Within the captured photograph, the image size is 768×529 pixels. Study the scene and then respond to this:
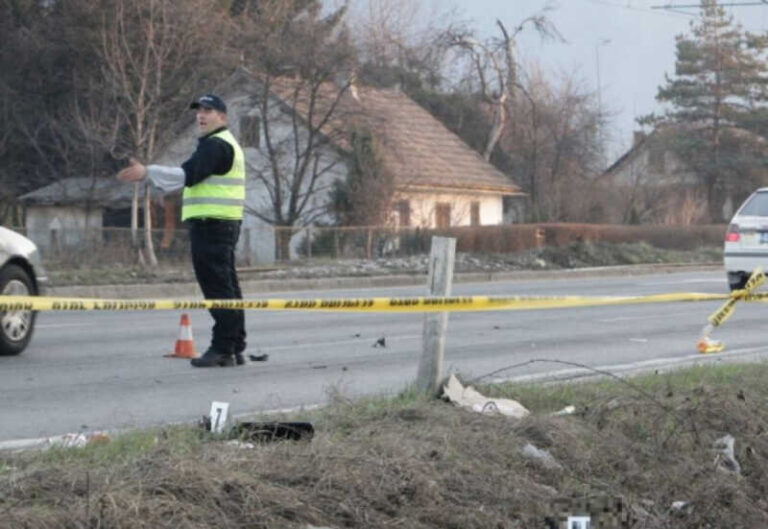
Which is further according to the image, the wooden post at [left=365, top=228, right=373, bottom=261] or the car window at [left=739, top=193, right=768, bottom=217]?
the wooden post at [left=365, top=228, right=373, bottom=261]

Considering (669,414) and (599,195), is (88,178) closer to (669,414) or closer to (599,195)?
(599,195)

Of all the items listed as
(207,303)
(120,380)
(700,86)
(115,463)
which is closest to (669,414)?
(207,303)

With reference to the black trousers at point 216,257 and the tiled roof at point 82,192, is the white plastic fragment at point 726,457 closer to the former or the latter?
the black trousers at point 216,257

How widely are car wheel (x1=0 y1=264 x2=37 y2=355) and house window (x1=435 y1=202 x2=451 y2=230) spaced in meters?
33.6

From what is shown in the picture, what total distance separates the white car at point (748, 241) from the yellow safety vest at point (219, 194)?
11.2 metres

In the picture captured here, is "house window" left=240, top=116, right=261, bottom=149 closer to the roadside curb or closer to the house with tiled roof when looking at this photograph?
the house with tiled roof

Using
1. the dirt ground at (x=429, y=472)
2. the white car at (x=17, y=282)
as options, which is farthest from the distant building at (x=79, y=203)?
the dirt ground at (x=429, y=472)

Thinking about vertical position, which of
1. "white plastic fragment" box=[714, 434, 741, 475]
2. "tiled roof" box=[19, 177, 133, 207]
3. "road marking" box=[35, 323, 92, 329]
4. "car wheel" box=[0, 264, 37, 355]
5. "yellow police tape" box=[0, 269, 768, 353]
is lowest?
"road marking" box=[35, 323, 92, 329]

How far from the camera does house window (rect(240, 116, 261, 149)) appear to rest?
128 ft

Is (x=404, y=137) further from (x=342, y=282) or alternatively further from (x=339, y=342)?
(x=339, y=342)

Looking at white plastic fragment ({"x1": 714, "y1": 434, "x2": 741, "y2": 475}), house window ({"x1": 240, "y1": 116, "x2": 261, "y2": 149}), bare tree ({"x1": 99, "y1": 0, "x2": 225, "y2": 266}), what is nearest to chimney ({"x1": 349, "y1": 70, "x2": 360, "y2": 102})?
house window ({"x1": 240, "y1": 116, "x2": 261, "y2": 149})

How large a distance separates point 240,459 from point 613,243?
31.6 metres

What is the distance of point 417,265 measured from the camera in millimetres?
29188

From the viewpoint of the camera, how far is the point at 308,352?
11.8 metres
